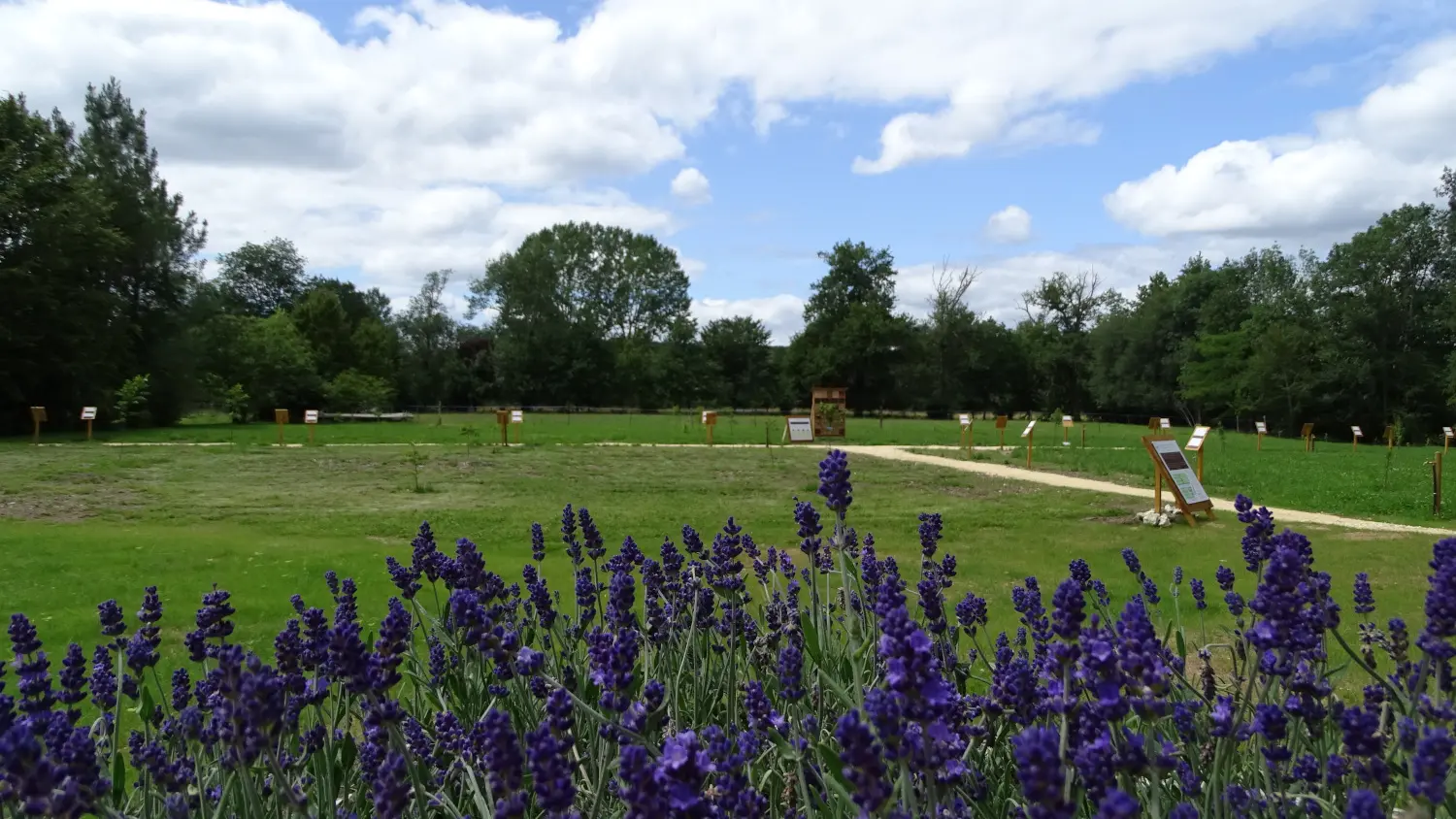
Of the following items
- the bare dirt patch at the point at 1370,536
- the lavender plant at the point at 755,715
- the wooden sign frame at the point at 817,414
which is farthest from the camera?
the wooden sign frame at the point at 817,414

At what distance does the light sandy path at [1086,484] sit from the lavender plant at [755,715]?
11686 millimetres

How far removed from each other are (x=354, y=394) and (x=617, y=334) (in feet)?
101

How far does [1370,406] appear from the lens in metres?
56.8

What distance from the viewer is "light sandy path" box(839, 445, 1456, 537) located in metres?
13.9

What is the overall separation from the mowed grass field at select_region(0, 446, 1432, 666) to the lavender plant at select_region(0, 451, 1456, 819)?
368cm

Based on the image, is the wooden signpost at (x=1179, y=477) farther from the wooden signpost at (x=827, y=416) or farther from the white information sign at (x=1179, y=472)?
the wooden signpost at (x=827, y=416)

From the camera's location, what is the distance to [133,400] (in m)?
39.0

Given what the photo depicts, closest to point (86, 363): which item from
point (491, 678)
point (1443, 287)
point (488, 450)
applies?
point (488, 450)

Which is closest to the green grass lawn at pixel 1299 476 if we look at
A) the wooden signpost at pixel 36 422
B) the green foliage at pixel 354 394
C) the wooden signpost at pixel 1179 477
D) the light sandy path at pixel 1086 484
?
the light sandy path at pixel 1086 484

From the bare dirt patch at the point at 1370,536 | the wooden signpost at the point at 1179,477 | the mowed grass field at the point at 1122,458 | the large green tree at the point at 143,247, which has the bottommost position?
the bare dirt patch at the point at 1370,536

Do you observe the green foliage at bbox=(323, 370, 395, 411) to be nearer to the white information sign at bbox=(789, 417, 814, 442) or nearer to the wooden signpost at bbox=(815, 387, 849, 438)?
the wooden signpost at bbox=(815, 387, 849, 438)

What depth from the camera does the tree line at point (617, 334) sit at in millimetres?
37469

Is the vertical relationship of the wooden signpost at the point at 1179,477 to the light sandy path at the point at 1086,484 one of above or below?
above

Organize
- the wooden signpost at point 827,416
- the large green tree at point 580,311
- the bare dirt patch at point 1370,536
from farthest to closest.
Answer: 1. the large green tree at point 580,311
2. the wooden signpost at point 827,416
3. the bare dirt patch at point 1370,536
